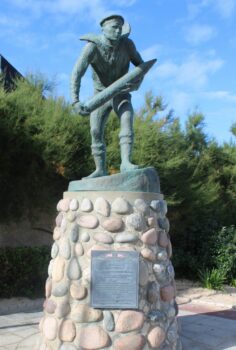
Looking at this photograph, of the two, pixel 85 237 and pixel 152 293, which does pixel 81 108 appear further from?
pixel 152 293

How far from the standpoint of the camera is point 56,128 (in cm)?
784

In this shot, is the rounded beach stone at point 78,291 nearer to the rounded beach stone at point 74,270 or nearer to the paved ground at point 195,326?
the rounded beach stone at point 74,270

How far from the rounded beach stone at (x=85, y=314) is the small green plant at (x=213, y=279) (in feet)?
19.1

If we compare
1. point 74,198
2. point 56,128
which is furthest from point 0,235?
point 74,198

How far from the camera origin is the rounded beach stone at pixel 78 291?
3811 millimetres

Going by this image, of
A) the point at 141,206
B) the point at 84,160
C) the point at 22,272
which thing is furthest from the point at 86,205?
the point at 84,160

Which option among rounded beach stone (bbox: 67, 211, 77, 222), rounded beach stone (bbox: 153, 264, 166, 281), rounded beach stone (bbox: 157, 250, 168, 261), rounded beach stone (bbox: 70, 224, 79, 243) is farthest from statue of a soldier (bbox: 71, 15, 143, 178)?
rounded beach stone (bbox: 153, 264, 166, 281)

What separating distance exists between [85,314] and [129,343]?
46cm

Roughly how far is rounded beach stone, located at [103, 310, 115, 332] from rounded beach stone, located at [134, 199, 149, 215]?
96cm

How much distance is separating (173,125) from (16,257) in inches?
187

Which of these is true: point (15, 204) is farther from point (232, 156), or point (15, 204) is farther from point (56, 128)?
point (232, 156)

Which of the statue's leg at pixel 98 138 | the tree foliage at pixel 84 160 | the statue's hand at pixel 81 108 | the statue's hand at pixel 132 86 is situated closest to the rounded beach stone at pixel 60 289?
the statue's leg at pixel 98 138

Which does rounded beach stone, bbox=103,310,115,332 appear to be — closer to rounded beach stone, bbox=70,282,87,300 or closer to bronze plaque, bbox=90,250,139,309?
bronze plaque, bbox=90,250,139,309

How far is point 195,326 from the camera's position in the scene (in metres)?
5.43
